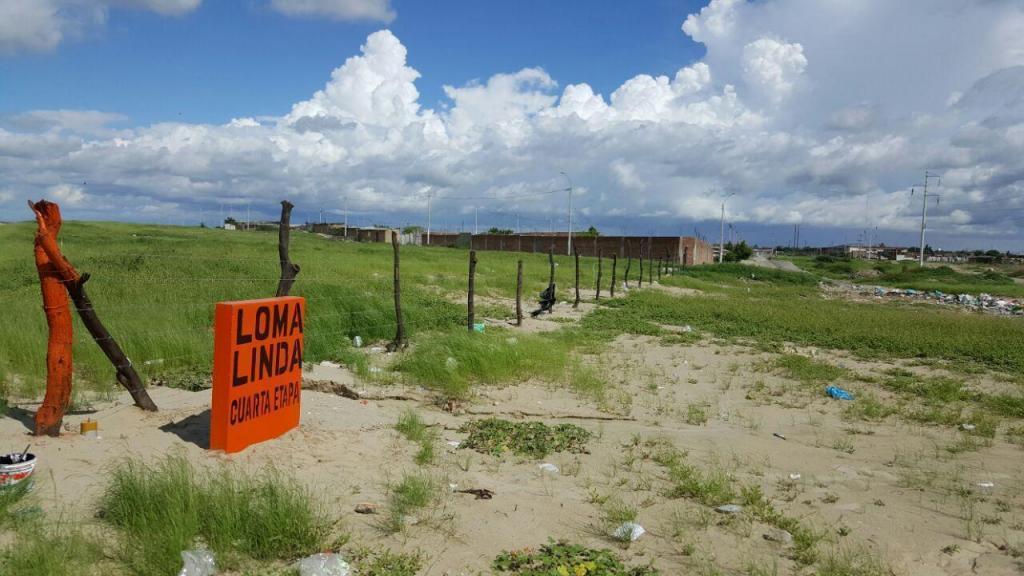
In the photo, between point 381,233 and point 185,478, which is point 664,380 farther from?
point 381,233

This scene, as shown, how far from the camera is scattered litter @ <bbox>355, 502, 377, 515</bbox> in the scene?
4.46m

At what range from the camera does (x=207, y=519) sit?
3934 mm

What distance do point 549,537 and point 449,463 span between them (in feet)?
5.29

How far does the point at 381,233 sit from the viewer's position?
3209 inches

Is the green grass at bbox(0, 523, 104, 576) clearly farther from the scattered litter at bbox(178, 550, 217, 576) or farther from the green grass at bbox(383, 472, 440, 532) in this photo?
the green grass at bbox(383, 472, 440, 532)

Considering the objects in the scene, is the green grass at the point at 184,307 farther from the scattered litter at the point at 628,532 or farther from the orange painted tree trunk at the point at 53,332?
the scattered litter at the point at 628,532

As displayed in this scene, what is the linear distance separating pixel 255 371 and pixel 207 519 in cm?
171

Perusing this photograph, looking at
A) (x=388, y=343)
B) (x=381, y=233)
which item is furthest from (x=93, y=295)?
(x=381, y=233)

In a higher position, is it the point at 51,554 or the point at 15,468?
the point at 15,468

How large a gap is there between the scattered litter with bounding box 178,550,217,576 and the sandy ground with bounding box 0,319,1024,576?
83 centimetres

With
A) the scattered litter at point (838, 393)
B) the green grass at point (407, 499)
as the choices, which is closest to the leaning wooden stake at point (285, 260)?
the green grass at point (407, 499)

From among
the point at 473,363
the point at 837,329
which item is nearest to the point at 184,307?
the point at 473,363

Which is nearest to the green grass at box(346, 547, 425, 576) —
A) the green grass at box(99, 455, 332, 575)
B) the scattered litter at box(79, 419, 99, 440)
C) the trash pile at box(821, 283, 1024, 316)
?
the green grass at box(99, 455, 332, 575)

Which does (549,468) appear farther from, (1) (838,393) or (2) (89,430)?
(1) (838,393)
